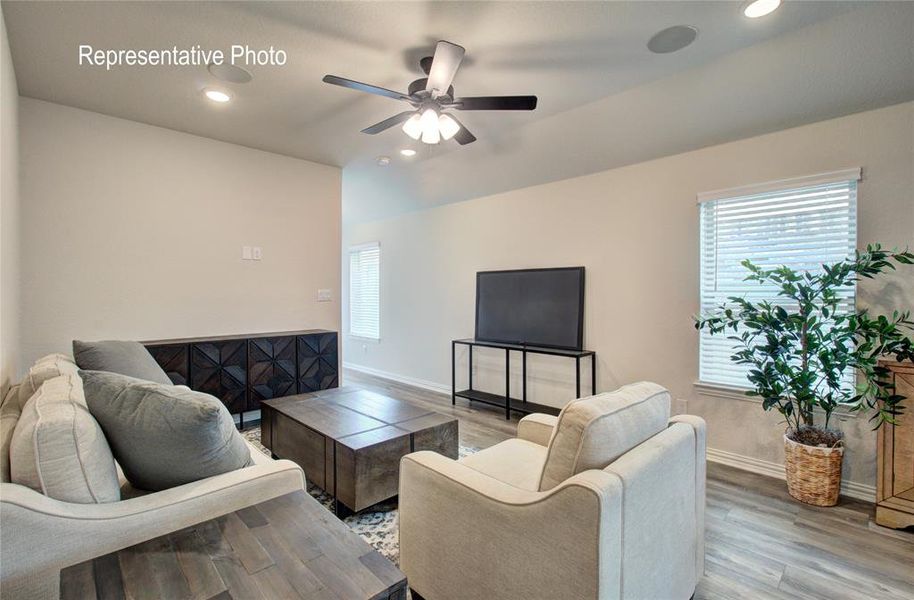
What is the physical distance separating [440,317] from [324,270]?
164cm

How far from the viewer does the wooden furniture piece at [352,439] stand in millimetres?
2238

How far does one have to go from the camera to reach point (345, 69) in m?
2.63

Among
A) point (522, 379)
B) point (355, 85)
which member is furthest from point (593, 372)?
point (355, 85)

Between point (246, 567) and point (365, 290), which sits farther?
point (365, 290)

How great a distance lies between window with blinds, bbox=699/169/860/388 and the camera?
8.99ft

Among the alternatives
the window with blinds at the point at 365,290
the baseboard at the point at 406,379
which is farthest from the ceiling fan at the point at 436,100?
the window with blinds at the point at 365,290

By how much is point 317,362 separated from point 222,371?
87 centimetres

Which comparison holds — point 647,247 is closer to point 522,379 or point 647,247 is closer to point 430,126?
point 522,379

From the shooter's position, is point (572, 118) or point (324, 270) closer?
point (572, 118)

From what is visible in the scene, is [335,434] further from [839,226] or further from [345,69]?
[839,226]

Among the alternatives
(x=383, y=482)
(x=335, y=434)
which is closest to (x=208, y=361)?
(x=335, y=434)

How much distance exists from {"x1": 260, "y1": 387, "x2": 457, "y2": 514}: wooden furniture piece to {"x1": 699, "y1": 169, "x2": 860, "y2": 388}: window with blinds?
2.23 meters

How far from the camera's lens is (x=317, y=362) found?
13.7ft

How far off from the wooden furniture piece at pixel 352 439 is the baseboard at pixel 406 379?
7.62 ft
